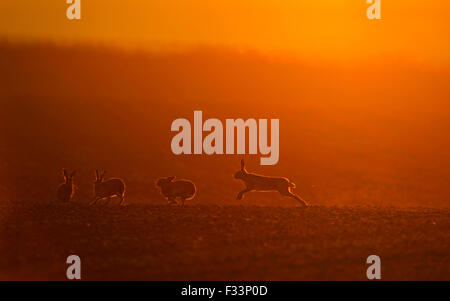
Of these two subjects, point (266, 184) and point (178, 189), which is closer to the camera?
point (178, 189)

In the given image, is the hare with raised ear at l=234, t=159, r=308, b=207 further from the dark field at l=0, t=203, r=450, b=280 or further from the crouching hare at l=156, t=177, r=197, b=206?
the dark field at l=0, t=203, r=450, b=280

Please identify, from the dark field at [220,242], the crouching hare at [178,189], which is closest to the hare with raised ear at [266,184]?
the crouching hare at [178,189]

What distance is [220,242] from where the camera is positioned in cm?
1214

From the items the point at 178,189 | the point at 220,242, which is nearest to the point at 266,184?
the point at 178,189

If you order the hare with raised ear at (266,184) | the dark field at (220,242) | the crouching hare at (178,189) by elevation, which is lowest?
the dark field at (220,242)

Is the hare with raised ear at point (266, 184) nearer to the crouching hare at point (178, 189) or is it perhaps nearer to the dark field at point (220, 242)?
the crouching hare at point (178, 189)

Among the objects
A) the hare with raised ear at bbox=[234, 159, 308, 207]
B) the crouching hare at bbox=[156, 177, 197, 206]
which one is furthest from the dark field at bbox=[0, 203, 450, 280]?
the hare with raised ear at bbox=[234, 159, 308, 207]

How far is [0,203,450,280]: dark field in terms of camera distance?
36.7 feet

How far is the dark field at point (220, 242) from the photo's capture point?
1117cm

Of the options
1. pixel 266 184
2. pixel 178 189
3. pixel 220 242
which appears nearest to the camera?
pixel 220 242

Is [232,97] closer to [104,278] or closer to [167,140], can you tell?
[167,140]

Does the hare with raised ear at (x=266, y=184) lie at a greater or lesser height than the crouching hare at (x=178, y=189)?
greater

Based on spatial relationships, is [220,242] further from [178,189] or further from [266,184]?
[266,184]

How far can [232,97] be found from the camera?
39.3 meters
